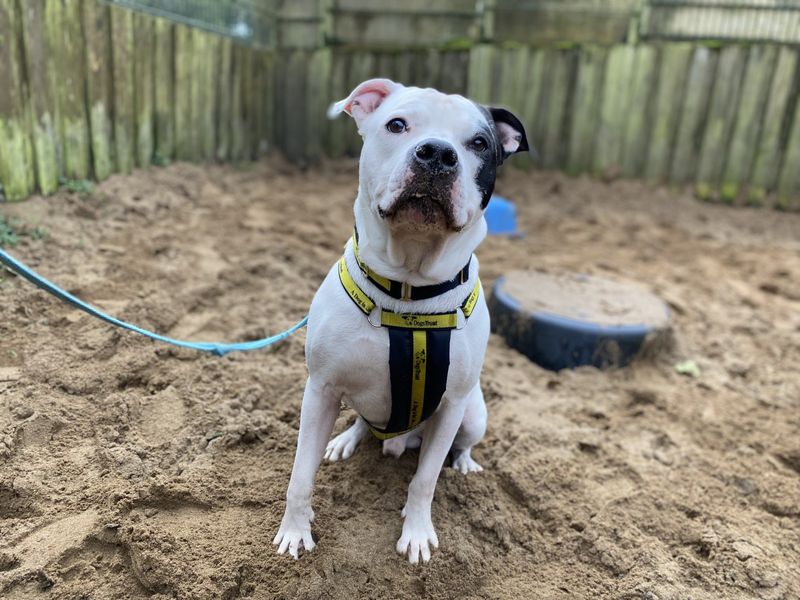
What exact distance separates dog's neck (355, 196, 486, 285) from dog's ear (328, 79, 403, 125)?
1.14 ft

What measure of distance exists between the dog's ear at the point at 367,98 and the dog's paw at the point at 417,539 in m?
1.32

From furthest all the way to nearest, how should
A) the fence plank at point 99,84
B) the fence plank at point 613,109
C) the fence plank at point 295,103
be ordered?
the fence plank at point 295,103
the fence plank at point 613,109
the fence plank at point 99,84

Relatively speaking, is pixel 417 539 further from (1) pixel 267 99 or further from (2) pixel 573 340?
(1) pixel 267 99

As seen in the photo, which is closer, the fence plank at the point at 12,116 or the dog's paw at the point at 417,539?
the dog's paw at the point at 417,539

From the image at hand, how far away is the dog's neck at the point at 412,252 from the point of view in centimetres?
188

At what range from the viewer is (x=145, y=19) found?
15.9 feet

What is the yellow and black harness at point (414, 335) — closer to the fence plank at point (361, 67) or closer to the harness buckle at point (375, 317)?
the harness buckle at point (375, 317)

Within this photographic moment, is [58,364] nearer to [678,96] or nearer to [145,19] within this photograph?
[145,19]

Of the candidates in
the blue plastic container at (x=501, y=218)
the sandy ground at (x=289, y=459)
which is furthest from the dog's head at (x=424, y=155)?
the blue plastic container at (x=501, y=218)

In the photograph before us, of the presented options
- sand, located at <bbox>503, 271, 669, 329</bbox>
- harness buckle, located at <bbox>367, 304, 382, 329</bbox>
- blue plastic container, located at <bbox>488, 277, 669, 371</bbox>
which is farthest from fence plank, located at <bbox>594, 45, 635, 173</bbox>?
harness buckle, located at <bbox>367, 304, 382, 329</bbox>

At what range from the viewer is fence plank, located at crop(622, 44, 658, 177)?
23.0 feet

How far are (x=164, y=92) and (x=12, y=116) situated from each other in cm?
189

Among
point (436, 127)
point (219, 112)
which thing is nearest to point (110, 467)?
point (436, 127)

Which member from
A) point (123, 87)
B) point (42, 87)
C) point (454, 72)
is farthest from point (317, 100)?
point (42, 87)
